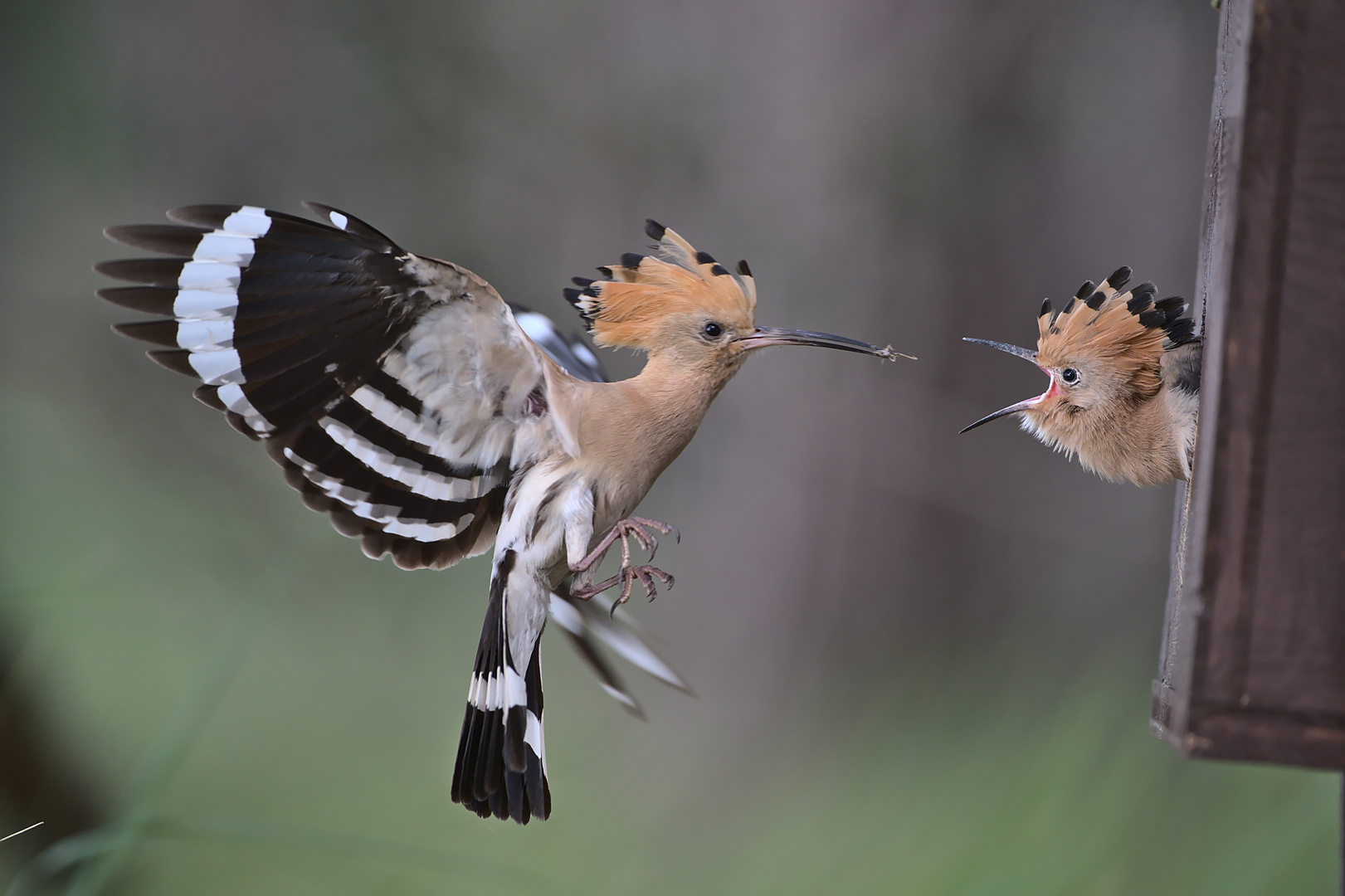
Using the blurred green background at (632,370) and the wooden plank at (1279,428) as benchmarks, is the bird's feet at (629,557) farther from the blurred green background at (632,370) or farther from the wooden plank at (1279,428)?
the blurred green background at (632,370)

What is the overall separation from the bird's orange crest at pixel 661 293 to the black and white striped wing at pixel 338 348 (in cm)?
11

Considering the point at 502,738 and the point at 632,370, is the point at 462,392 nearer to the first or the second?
the point at 502,738

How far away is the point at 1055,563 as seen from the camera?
2.92 meters

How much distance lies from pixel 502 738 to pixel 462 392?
460mm

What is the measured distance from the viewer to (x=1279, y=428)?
0.72 meters

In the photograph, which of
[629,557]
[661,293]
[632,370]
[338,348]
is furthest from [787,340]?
[632,370]

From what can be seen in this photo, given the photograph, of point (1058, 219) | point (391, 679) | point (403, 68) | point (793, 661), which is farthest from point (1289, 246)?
point (403, 68)

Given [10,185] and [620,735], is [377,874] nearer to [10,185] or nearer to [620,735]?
[620,735]

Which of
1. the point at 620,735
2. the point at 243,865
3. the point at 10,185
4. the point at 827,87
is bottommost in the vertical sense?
the point at 243,865

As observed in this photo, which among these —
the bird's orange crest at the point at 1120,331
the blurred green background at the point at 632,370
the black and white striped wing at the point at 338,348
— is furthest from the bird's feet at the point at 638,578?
the blurred green background at the point at 632,370

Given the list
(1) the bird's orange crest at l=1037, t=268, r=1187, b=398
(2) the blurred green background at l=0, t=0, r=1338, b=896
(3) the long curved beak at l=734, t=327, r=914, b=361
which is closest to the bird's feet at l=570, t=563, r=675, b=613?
(3) the long curved beak at l=734, t=327, r=914, b=361

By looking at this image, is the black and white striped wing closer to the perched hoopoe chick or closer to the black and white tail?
the black and white tail

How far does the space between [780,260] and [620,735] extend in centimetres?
141

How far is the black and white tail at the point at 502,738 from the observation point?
1.26 metres
